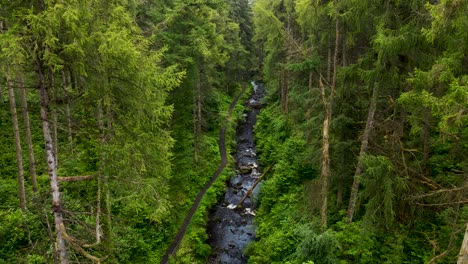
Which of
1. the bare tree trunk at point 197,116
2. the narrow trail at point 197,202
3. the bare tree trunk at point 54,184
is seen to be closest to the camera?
the bare tree trunk at point 54,184

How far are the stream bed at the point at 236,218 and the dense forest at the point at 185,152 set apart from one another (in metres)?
0.82

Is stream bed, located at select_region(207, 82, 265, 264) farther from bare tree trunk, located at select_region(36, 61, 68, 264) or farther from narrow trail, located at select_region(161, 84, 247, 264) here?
bare tree trunk, located at select_region(36, 61, 68, 264)

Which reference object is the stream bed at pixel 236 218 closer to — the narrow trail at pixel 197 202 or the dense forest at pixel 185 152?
the dense forest at pixel 185 152

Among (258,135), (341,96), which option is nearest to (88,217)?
(341,96)

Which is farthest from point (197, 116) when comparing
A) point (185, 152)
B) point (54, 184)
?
point (54, 184)

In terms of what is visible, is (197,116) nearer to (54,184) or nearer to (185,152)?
(185,152)

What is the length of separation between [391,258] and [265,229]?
745cm

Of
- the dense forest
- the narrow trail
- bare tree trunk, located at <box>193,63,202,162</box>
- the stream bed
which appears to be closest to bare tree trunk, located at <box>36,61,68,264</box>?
the dense forest

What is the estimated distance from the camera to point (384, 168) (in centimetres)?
1003

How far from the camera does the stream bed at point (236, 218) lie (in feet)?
55.6

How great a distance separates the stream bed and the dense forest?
0.82 m

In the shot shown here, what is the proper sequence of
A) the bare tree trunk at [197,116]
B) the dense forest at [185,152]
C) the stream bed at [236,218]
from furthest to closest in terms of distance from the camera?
1. the bare tree trunk at [197,116]
2. the stream bed at [236,218]
3. the dense forest at [185,152]

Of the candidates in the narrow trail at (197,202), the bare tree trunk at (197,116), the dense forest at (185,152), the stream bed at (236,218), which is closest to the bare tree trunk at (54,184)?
the dense forest at (185,152)

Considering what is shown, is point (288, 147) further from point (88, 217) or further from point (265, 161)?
point (88, 217)
